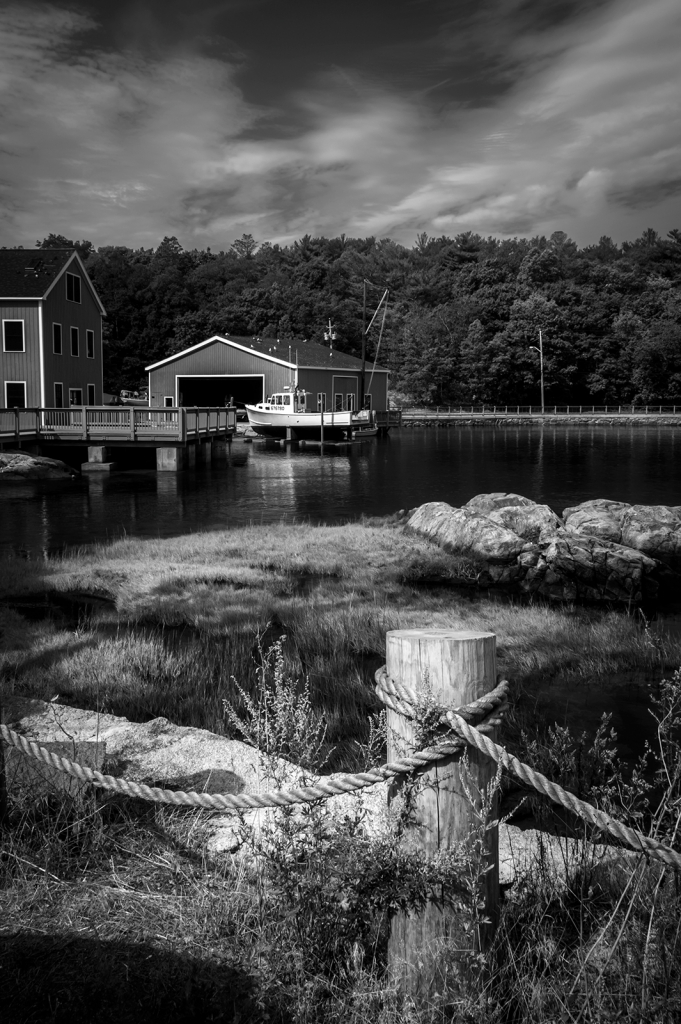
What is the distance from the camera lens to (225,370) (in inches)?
2135

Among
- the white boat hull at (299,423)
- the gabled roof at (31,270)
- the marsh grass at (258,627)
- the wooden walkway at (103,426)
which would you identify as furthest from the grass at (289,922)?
the white boat hull at (299,423)

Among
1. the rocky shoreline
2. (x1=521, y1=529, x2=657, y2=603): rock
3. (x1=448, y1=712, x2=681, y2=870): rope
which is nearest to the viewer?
(x1=448, y1=712, x2=681, y2=870): rope

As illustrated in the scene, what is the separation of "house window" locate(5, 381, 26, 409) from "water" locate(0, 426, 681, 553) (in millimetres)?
8406

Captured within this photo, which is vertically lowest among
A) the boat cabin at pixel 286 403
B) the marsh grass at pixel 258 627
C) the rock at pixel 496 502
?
the marsh grass at pixel 258 627

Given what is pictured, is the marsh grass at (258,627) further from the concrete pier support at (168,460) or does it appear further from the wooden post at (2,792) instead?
the concrete pier support at (168,460)

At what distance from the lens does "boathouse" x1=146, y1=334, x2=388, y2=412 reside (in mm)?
53812

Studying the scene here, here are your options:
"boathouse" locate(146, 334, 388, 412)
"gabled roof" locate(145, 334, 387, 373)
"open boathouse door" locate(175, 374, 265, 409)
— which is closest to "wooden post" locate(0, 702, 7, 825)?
"boathouse" locate(146, 334, 388, 412)

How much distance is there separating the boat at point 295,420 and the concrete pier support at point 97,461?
18.5 m

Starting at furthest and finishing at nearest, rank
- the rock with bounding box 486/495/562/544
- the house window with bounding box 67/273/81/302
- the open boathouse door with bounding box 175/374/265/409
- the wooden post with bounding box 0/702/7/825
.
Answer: the open boathouse door with bounding box 175/374/265/409 → the house window with bounding box 67/273/81/302 → the rock with bounding box 486/495/562/544 → the wooden post with bounding box 0/702/7/825

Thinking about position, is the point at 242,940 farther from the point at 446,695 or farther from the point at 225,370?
the point at 225,370

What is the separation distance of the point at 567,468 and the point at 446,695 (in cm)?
3400

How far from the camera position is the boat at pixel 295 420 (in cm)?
5019

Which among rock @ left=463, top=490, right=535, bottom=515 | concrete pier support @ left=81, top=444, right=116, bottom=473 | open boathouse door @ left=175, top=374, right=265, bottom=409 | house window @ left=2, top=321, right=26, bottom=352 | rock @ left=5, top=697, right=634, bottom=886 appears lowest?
rock @ left=5, top=697, right=634, bottom=886

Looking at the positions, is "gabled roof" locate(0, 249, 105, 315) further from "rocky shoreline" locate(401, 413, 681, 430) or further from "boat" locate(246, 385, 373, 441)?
"rocky shoreline" locate(401, 413, 681, 430)
